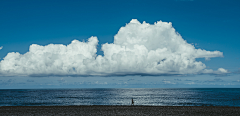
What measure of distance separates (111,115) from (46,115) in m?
11.8

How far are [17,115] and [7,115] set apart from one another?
6.38ft

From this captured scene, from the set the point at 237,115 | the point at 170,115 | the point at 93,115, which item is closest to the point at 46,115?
the point at 93,115

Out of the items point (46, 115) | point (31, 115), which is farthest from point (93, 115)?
point (31, 115)

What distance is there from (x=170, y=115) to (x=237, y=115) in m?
12.4

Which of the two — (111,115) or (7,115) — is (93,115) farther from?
(7,115)

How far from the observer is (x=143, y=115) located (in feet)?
115

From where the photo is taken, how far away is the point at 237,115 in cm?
3588

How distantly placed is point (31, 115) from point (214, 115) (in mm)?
33146

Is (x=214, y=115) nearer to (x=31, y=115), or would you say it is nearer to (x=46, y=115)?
(x=46, y=115)

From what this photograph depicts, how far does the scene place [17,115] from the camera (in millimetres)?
36250

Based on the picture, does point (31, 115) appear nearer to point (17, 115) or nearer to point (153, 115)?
point (17, 115)

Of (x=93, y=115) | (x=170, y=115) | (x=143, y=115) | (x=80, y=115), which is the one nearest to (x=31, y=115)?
(x=80, y=115)

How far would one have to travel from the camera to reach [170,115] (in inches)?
1379

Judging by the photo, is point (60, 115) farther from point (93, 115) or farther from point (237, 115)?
point (237, 115)
